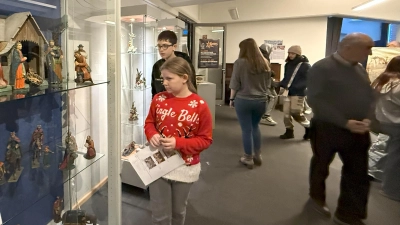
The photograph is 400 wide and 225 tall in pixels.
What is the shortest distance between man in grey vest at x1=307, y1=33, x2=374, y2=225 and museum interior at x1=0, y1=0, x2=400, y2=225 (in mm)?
36

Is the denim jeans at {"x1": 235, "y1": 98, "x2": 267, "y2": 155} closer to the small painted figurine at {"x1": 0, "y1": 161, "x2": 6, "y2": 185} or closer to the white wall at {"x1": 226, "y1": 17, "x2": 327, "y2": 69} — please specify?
the white wall at {"x1": 226, "y1": 17, "x2": 327, "y2": 69}

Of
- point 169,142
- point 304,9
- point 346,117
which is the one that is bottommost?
point 169,142

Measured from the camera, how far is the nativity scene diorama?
3.26 ft

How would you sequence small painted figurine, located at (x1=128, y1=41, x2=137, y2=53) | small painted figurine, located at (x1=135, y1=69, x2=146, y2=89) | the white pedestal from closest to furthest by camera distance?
1. small painted figurine, located at (x1=128, y1=41, x2=137, y2=53)
2. small painted figurine, located at (x1=135, y1=69, x2=146, y2=89)
3. the white pedestal

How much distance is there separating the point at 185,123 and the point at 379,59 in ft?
2.99

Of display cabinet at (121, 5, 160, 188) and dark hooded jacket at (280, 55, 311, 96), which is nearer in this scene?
dark hooded jacket at (280, 55, 311, 96)

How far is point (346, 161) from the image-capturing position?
1.43 meters

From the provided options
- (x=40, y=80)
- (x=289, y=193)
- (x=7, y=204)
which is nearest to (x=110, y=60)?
(x=40, y=80)

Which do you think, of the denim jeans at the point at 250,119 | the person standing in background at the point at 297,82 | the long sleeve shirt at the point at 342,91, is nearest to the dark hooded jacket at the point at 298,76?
the person standing in background at the point at 297,82

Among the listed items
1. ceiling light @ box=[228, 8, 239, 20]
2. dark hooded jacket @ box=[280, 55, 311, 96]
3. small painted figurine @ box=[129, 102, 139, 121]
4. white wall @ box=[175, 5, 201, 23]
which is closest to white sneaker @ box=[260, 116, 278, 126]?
dark hooded jacket @ box=[280, 55, 311, 96]

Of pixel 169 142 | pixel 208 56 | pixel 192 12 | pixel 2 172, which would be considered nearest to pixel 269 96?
pixel 169 142

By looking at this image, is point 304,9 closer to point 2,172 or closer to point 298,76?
point 298,76

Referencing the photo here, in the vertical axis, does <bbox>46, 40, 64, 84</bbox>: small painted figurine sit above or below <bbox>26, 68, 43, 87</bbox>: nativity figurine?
above

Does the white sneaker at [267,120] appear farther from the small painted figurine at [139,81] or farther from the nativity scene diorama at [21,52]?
the nativity scene diorama at [21,52]
